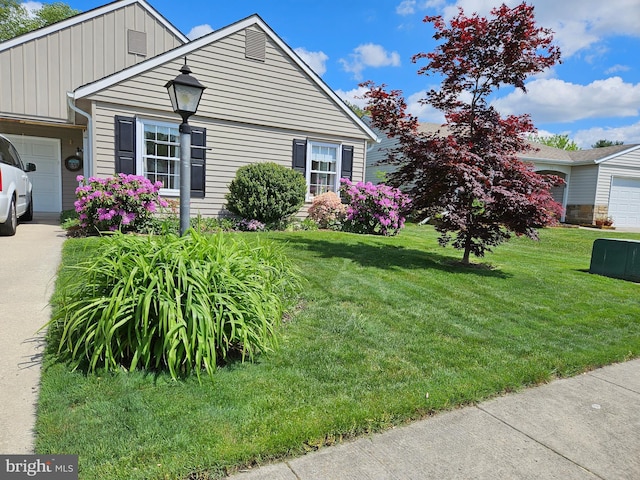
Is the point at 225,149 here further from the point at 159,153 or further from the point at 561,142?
the point at 561,142

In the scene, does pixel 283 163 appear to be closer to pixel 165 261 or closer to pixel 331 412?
pixel 165 261

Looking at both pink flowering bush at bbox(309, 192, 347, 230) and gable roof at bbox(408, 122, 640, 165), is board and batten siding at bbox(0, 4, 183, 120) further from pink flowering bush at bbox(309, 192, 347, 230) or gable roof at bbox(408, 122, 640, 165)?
gable roof at bbox(408, 122, 640, 165)

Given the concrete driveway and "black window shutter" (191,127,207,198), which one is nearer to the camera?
the concrete driveway

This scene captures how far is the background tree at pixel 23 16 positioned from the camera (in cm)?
2130

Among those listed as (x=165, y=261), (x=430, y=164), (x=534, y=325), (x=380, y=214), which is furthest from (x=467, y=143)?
(x=165, y=261)

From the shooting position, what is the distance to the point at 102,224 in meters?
7.45

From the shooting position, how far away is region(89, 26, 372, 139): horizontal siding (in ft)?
29.1

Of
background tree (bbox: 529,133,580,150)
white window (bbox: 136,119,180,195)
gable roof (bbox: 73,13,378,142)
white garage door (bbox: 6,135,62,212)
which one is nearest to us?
gable roof (bbox: 73,13,378,142)

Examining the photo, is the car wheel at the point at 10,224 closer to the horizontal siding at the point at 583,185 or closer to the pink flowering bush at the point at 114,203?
the pink flowering bush at the point at 114,203

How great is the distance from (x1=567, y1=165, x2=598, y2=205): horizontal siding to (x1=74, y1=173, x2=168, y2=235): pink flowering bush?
17.9 meters

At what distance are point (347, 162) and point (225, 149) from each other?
11.0 ft

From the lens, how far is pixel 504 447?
7.59ft

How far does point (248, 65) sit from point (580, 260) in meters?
8.83

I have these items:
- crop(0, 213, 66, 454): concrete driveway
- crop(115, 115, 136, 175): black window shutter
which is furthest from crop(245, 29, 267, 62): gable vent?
crop(0, 213, 66, 454): concrete driveway
